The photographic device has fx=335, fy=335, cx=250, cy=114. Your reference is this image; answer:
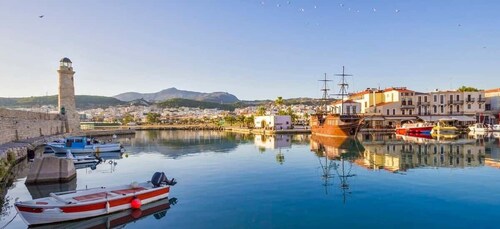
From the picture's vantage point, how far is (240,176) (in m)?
22.4

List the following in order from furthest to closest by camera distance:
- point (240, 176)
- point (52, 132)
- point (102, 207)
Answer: point (52, 132), point (240, 176), point (102, 207)

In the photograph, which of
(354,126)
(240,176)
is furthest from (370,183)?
(354,126)

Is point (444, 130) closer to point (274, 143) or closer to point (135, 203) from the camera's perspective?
point (274, 143)

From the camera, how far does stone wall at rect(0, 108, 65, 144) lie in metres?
31.3

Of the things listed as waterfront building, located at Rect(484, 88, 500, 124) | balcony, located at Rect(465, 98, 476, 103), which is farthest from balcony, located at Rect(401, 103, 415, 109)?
waterfront building, located at Rect(484, 88, 500, 124)

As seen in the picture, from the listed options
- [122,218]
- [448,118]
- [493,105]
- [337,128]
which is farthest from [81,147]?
[493,105]

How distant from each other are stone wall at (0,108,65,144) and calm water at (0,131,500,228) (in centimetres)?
839

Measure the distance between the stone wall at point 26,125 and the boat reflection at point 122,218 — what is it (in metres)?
23.1

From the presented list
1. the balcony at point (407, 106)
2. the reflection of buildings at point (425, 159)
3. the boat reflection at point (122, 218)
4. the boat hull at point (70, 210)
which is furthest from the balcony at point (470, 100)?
the boat hull at point (70, 210)

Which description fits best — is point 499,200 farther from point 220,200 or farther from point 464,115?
point 464,115

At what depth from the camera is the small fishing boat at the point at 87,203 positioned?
1205cm

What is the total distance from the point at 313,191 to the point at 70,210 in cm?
1145

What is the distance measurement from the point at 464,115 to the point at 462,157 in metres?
49.4

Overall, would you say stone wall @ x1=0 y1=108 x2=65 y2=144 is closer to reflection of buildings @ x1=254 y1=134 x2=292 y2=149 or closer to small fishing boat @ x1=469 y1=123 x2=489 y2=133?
reflection of buildings @ x1=254 y1=134 x2=292 y2=149
